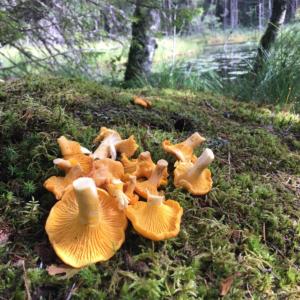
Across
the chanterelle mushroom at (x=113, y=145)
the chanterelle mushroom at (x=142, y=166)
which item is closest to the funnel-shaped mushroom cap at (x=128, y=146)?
the chanterelle mushroom at (x=113, y=145)

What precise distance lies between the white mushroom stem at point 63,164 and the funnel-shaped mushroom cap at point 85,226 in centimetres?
21

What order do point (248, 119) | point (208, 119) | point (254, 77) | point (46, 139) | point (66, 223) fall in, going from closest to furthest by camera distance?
point (66, 223)
point (46, 139)
point (208, 119)
point (248, 119)
point (254, 77)

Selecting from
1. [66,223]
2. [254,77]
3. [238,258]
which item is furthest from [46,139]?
[254,77]

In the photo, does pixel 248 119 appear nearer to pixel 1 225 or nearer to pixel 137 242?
pixel 137 242

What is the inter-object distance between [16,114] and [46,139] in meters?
0.31

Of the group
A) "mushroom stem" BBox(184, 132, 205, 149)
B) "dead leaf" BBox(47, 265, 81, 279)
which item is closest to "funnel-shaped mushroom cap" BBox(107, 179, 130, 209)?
"dead leaf" BBox(47, 265, 81, 279)

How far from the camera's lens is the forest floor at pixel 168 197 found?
1.53m

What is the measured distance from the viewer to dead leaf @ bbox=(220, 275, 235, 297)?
1568 millimetres

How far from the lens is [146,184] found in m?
1.92

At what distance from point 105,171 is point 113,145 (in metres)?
0.39

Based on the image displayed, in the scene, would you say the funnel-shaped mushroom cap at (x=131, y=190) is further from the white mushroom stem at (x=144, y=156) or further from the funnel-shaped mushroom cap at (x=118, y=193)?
the white mushroom stem at (x=144, y=156)

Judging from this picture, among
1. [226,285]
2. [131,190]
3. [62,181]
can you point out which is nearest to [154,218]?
[131,190]

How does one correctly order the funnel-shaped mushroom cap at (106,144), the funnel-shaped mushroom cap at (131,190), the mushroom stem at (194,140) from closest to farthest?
the funnel-shaped mushroom cap at (131,190), the funnel-shaped mushroom cap at (106,144), the mushroom stem at (194,140)

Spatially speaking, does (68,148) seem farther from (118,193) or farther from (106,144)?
(118,193)
